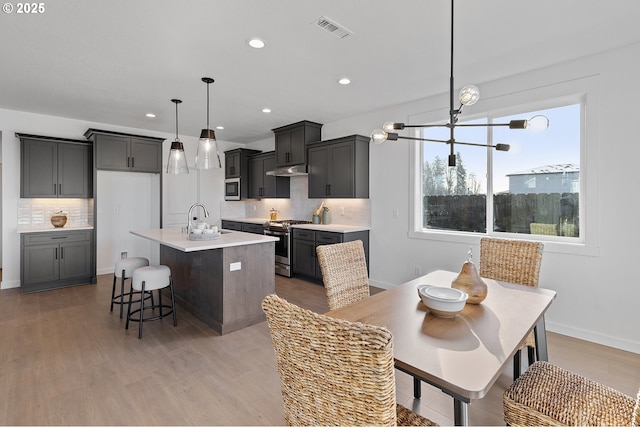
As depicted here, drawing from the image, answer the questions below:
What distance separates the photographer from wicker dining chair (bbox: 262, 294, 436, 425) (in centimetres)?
83

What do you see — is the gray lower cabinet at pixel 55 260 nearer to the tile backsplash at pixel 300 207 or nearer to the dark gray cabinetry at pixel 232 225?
the dark gray cabinetry at pixel 232 225

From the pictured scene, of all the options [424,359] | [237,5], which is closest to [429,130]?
[237,5]

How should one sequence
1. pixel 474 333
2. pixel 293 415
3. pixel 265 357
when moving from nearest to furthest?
1. pixel 293 415
2. pixel 474 333
3. pixel 265 357

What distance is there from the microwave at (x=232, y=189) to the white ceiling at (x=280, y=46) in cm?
279

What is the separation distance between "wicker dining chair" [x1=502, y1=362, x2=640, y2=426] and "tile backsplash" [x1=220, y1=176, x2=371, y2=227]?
3.51 metres

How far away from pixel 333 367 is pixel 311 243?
13.2ft

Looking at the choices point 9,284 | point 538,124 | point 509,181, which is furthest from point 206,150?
point 9,284

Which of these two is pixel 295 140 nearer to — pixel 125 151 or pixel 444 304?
pixel 125 151

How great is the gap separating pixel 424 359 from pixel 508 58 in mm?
3068

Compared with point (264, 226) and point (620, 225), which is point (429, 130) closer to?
point (620, 225)

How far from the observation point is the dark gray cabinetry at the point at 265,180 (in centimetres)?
623

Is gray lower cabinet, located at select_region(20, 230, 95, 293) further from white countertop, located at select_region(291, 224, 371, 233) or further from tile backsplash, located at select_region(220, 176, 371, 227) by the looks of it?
white countertop, located at select_region(291, 224, 371, 233)

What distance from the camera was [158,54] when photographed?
114 inches

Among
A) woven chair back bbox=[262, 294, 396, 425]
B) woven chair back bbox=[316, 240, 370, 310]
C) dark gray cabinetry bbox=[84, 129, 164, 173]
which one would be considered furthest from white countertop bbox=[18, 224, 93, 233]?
woven chair back bbox=[262, 294, 396, 425]
